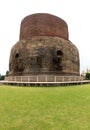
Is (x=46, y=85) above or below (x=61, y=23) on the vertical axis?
below

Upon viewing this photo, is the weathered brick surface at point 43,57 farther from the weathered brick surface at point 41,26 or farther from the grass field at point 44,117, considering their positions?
the grass field at point 44,117

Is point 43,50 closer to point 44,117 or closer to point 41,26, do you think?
point 41,26

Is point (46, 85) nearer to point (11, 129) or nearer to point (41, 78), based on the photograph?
point (41, 78)

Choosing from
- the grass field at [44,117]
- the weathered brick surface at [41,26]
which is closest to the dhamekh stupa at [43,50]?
the weathered brick surface at [41,26]

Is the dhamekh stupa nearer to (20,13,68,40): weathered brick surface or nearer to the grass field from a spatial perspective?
(20,13,68,40): weathered brick surface

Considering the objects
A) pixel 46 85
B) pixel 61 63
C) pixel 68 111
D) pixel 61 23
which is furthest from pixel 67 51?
pixel 68 111

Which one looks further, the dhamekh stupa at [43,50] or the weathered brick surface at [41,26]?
the weathered brick surface at [41,26]

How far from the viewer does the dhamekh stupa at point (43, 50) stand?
15.7m

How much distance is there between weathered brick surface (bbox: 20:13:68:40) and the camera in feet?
58.1

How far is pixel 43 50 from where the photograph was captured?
15969 mm

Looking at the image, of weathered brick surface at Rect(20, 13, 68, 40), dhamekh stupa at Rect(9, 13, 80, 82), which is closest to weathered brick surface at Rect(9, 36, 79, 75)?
dhamekh stupa at Rect(9, 13, 80, 82)

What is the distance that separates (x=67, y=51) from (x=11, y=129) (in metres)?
14.8

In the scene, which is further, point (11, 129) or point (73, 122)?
point (73, 122)

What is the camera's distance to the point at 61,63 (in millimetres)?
16109
